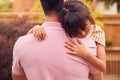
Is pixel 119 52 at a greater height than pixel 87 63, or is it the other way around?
pixel 87 63

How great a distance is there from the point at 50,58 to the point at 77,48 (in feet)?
0.52

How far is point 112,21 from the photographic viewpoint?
1514 cm

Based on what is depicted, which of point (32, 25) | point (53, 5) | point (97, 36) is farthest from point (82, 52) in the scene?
point (32, 25)

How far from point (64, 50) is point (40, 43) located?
135 mm

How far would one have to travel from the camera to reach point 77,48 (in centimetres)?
236

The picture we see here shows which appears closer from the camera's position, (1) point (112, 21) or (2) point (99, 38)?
(2) point (99, 38)

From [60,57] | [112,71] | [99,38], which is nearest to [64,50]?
[60,57]

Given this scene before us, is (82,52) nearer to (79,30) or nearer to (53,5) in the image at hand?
(79,30)

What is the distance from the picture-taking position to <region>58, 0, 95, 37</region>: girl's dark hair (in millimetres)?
2326

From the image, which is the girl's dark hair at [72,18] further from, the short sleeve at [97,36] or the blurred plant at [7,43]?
the blurred plant at [7,43]

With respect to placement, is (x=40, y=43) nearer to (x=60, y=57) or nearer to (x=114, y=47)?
(x=60, y=57)

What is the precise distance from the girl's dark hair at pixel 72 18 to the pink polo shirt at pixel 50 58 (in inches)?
1.6

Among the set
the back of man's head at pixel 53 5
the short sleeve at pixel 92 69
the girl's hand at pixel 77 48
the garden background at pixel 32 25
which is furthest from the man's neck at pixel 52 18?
the garden background at pixel 32 25

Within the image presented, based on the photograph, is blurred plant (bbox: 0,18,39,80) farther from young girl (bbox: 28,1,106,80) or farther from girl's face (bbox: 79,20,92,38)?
girl's face (bbox: 79,20,92,38)
